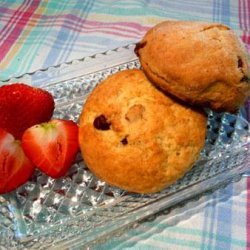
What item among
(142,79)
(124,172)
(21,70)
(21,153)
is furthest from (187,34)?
(21,70)

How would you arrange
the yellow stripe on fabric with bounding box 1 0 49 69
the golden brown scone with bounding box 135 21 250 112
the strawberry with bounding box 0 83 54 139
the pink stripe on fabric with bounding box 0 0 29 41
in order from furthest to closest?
1. the pink stripe on fabric with bounding box 0 0 29 41
2. the yellow stripe on fabric with bounding box 1 0 49 69
3. the strawberry with bounding box 0 83 54 139
4. the golden brown scone with bounding box 135 21 250 112

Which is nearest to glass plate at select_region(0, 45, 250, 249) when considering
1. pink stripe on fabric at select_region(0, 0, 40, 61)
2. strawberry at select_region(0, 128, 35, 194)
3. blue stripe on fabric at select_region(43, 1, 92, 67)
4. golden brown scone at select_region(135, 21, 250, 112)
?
strawberry at select_region(0, 128, 35, 194)

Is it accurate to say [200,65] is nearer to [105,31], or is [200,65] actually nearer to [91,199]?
[91,199]

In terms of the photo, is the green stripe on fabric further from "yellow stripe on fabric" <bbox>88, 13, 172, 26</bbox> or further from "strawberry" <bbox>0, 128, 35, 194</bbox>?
"strawberry" <bbox>0, 128, 35, 194</bbox>

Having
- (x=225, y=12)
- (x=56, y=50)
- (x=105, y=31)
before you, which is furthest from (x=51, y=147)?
(x=225, y=12)

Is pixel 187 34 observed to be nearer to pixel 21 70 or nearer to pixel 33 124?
pixel 33 124

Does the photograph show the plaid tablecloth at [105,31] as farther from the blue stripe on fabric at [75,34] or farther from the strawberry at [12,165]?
the strawberry at [12,165]

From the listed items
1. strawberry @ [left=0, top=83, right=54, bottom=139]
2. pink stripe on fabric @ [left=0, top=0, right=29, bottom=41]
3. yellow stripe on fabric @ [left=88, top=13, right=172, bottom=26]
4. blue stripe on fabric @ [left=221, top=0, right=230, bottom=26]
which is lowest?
blue stripe on fabric @ [left=221, top=0, right=230, bottom=26]
